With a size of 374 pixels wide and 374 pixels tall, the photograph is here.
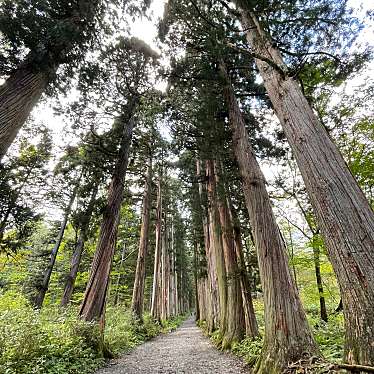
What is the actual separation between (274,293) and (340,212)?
2.09 meters

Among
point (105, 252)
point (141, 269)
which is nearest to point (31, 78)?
point (105, 252)

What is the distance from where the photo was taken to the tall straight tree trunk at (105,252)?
628 cm

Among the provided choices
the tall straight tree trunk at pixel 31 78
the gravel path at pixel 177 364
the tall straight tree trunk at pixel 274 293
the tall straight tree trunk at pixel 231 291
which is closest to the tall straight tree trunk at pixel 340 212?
the tall straight tree trunk at pixel 274 293

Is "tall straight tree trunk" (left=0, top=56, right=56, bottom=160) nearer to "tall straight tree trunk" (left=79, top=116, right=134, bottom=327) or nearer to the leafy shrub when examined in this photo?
"tall straight tree trunk" (left=79, top=116, right=134, bottom=327)

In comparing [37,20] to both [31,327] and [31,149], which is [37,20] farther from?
[31,149]

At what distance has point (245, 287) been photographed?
23.2 feet

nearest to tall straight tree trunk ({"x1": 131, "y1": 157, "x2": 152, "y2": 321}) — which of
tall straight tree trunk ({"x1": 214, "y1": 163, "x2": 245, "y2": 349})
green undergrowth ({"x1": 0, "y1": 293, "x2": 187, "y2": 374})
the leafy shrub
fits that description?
tall straight tree trunk ({"x1": 214, "y1": 163, "x2": 245, "y2": 349})

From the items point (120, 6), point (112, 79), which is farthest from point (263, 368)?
point (112, 79)

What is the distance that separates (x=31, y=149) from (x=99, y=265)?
23.8 feet

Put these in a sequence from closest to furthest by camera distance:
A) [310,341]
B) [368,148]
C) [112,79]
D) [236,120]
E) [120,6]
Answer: [310,341] < [120,6] < [236,120] < [368,148] < [112,79]

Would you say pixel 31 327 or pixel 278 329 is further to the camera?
pixel 31 327

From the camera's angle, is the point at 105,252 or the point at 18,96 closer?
the point at 18,96

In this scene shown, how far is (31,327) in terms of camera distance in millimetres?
4598

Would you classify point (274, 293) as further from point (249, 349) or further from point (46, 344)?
point (46, 344)
